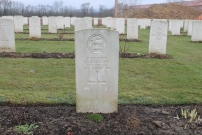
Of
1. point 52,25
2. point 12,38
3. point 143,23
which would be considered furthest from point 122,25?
point 12,38

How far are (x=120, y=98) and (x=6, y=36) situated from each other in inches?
258

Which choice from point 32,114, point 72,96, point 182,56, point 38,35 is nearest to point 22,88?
point 72,96

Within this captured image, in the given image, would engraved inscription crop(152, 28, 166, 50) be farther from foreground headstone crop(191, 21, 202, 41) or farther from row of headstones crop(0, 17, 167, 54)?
foreground headstone crop(191, 21, 202, 41)

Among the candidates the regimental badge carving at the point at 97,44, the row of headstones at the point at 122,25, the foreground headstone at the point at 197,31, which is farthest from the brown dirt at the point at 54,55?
the foreground headstone at the point at 197,31

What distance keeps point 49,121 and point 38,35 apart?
1209 centimetres

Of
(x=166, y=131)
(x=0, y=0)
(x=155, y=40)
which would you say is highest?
(x=0, y=0)

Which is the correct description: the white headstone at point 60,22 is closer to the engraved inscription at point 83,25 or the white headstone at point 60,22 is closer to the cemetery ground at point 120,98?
the engraved inscription at point 83,25

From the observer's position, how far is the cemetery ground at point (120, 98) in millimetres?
3854

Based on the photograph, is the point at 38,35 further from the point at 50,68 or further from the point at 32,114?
the point at 32,114

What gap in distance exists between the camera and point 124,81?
6.46 metres

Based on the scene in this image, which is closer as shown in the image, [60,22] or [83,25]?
[83,25]

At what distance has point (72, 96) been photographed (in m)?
5.27

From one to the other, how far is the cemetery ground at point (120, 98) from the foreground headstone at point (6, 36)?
1555 mm

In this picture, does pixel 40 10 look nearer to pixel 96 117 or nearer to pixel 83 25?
pixel 83 25
